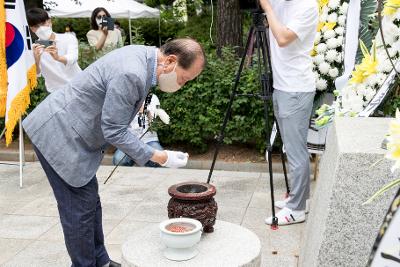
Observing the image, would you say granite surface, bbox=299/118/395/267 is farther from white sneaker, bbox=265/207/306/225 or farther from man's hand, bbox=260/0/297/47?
white sneaker, bbox=265/207/306/225

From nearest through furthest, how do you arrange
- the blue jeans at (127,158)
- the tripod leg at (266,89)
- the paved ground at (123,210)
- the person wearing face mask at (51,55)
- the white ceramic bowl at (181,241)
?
the white ceramic bowl at (181,241) → the paved ground at (123,210) → the tripod leg at (266,89) → the person wearing face mask at (51,55) → the blue jeans at (127,158)

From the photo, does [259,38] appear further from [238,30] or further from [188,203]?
[238,30]

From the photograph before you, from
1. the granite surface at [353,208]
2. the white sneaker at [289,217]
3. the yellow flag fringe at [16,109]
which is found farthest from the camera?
the yellow flag fringe at [16,109]

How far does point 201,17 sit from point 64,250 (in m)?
15.5

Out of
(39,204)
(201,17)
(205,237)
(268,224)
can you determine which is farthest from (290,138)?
(201,17)

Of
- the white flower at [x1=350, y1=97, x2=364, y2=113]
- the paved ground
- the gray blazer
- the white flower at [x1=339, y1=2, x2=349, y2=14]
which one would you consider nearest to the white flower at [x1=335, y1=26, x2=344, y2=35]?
the white flower at [x1=339, y1=2, x2=349, y2=14]

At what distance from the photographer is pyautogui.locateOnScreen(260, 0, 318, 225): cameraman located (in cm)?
369

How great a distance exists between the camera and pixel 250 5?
387 centimetres

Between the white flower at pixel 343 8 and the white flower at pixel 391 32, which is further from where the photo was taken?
the white flower at pixel 343 8

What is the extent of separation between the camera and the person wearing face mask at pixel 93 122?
7.94ft

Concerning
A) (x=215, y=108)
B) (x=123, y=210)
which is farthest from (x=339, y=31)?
(x=123, y=210)

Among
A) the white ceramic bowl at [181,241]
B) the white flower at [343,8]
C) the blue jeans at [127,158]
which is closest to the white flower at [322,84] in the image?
the white flower at [343,8]

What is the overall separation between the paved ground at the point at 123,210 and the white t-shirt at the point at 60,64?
1.07 m

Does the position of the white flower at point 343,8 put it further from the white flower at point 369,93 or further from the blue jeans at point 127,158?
the blue jeans at point 127,158
